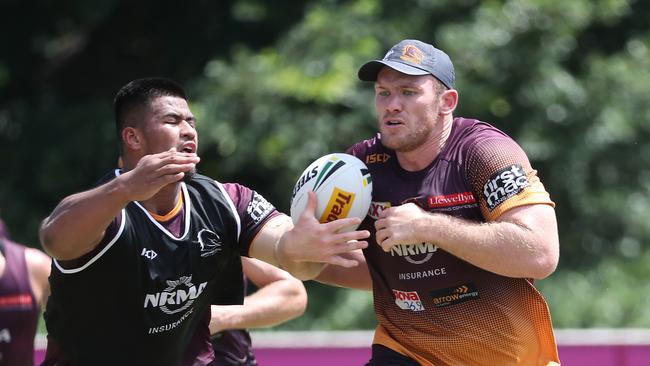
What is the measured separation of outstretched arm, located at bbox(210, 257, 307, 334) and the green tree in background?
4.13 m

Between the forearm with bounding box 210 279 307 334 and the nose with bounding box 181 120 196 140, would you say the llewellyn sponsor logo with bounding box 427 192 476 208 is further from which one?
the forearm with bounding box 210 279 307 334

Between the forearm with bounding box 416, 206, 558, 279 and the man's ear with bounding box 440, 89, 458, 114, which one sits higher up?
the man's ear with bounding box 440, 89, 458, 114

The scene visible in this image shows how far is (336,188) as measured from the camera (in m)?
5.13

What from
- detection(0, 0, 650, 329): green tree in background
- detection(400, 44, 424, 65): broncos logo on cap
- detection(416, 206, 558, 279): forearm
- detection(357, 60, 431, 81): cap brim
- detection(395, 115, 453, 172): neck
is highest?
detection(400, 44, 424, 65): broncos logo on cap

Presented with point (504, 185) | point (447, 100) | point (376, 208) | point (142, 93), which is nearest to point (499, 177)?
point (504, 185)

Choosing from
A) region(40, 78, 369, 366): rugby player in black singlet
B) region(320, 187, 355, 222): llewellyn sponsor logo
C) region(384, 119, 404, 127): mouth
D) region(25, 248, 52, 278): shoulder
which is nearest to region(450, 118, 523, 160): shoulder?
region(384, 119, 404, 127): mouth

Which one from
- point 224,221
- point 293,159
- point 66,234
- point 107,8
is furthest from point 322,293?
point 66,234

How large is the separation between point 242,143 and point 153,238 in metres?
6.02

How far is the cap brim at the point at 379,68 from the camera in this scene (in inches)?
207

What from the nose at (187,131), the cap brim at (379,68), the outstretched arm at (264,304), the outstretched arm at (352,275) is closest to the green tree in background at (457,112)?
the outstretched arm at (264,304)

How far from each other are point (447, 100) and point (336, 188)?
0.70 m

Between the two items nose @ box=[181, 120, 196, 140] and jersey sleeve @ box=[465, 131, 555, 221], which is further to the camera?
nose @ box=[181, 120, 196, 140]

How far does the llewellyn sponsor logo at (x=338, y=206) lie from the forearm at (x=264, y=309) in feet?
3.48

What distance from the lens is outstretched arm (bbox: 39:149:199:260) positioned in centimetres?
453
